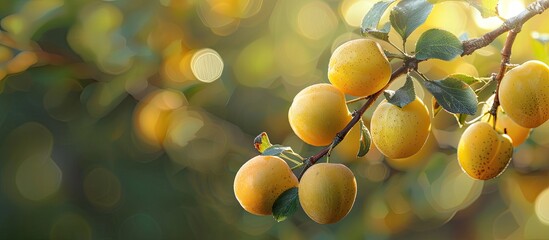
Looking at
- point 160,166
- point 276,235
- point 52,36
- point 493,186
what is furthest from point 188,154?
point 493,186

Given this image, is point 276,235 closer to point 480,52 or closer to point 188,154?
point 188,154

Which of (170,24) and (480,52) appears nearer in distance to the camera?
(480,52)

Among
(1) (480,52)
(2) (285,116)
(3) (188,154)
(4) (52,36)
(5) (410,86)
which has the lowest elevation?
(3) (188,154)

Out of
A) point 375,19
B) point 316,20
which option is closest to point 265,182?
point 375,19

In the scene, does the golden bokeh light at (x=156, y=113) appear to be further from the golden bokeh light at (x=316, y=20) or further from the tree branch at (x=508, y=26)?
the tree branch at (x=508, y=26)

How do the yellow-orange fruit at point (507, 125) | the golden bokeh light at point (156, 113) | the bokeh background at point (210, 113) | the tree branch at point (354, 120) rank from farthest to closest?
the golden bokeh light at point (156, 113), the bokeh background at point (210, 113), the yellow-orange fruit at point (507, 125), the tree branch at point (354, 120)

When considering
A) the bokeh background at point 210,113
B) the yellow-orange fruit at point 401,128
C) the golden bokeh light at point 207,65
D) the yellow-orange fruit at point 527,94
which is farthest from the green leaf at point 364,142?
the golden bokeh light at point 207,65
